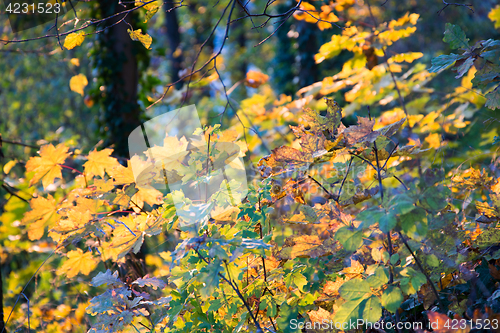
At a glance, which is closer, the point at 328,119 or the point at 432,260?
the point at 432,260

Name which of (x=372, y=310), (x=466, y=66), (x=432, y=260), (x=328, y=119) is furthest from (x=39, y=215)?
(x=466, y=66)

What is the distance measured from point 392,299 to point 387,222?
22 cm

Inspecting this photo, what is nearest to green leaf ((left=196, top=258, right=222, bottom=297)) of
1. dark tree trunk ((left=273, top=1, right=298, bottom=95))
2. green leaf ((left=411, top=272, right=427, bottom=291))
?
green leaf ((left=411, top=272, right=427, bottom=291))

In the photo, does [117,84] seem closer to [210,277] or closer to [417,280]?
[210,277]

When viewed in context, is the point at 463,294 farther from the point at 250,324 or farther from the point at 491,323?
the point at 250,324

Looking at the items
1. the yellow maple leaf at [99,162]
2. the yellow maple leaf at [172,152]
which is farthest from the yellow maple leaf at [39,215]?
the yellow maple leaf at [172,152]

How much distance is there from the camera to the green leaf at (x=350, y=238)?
88 cm

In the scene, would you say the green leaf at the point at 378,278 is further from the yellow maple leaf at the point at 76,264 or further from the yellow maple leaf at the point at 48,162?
the yellow maple leaf at the point at 48,162

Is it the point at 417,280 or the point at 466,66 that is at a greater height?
the point at 466,66

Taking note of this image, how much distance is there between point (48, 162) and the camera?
167 centimetres

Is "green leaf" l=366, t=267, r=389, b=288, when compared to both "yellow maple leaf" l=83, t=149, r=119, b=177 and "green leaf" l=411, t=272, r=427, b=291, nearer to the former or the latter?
"green leaf" l=411, t=272, r=427, b=291

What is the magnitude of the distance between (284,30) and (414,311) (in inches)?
256

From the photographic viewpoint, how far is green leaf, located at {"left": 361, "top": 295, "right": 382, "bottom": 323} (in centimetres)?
86

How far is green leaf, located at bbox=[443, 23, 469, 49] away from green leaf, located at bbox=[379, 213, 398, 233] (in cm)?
80
